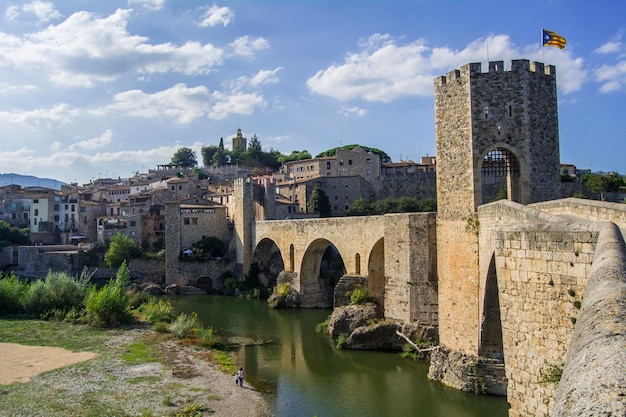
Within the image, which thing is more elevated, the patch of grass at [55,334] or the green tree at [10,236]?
the green tree at [10,236]

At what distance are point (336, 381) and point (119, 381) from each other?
7.12 meters

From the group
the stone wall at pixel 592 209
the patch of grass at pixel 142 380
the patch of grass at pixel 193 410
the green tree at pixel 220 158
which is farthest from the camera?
the green tree at pixel 220 158

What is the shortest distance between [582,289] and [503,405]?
31.5ft

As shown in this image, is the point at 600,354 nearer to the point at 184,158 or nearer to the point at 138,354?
the point at 138,354

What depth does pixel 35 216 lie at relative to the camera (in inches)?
2158

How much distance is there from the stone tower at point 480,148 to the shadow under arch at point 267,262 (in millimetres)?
24132

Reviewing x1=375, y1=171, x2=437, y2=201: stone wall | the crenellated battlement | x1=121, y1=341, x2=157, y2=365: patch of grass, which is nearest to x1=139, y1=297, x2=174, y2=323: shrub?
x1=121, y1=341, x2=157, y2=365: patch of grass

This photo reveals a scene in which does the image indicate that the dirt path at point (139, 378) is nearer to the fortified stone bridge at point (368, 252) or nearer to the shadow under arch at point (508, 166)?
the fortified stone bridge at point (368, 252)

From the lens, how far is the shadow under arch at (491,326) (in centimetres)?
1442

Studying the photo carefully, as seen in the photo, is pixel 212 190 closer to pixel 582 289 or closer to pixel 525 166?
pixel 525 166

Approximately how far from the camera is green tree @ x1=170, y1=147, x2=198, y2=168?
100125 millimetres

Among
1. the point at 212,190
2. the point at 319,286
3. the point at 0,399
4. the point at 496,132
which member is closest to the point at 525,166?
the point at 496,132

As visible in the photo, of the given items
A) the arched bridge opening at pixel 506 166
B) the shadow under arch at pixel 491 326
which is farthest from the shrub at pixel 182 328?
the arched bridge opening at pixel 506 166

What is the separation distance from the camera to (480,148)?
49.5 ft
